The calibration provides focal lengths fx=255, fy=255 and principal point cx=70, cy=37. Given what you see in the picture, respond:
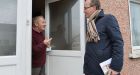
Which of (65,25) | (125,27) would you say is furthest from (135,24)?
(65,25)

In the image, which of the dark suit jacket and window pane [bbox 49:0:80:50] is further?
window pane [bbox 49:0:80:50]

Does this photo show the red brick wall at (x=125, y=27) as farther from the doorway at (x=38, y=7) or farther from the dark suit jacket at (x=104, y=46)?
the dark suit jacket at (x=104, y=46)

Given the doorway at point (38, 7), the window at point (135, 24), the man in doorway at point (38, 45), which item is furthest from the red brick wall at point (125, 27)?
the man in doorway at point (38, 45)

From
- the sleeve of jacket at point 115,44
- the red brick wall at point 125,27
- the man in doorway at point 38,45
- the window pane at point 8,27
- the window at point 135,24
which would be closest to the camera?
the sleeve of jacket at point 115,44

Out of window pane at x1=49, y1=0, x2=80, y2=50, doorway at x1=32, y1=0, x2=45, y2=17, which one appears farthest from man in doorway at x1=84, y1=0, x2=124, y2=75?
doorway at x1=32, y1=0, x2=45, y2=17

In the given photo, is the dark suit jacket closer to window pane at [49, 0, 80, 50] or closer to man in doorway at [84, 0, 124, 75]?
man in doorway at [84, 0, 124, 75]

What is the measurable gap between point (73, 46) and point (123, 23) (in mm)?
1577

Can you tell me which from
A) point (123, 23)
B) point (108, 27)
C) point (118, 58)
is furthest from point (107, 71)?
point (123, 23)

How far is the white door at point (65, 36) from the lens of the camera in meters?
4.33

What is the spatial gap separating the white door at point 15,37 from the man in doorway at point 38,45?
0.43 m

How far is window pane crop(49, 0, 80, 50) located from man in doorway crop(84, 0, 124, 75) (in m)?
0.91

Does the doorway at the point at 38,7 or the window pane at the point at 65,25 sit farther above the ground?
the doorway at the point at 38,7

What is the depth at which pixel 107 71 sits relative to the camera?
332 cm

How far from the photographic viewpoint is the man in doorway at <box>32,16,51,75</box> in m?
4.29
